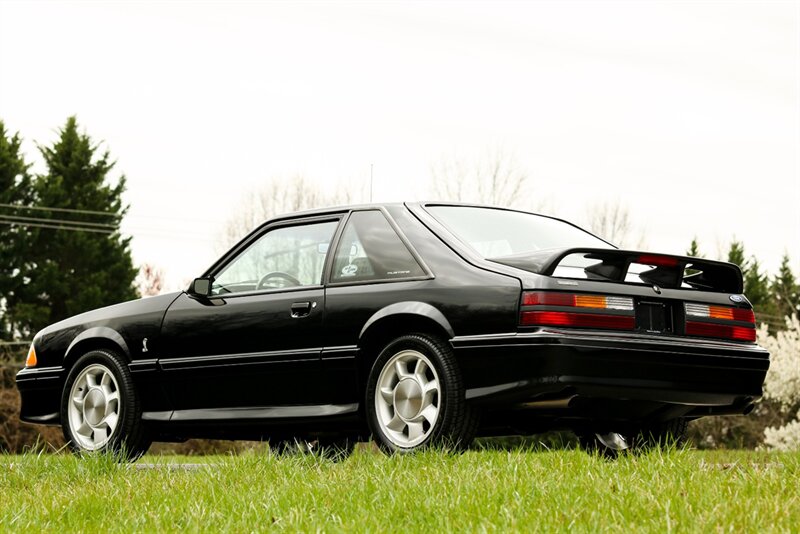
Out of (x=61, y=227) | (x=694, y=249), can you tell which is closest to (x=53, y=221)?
(x=61, y=227)

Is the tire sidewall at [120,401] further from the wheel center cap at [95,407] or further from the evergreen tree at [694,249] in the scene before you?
the evergreen tree at [694,249]

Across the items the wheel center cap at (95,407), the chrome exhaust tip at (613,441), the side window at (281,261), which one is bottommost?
the chrome exhaust tip at (613,441)

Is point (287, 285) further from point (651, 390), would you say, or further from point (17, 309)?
point (17, 309)

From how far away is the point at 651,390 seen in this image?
614 centimetres

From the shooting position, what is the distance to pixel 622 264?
6242 millimetres

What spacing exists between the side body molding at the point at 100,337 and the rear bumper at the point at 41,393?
0.72 ft

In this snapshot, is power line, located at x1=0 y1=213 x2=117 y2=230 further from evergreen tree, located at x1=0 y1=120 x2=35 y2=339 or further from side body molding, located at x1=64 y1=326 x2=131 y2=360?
side body molding, located at x1=64 y1=326 x2=131 y2=360

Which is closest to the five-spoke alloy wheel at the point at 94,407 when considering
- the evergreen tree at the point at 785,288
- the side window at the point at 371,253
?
the side window at the point at 371,253

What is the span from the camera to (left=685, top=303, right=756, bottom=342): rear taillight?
6.41 meters

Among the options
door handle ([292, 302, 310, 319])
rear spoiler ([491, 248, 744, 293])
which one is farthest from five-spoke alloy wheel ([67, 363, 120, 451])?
rear spoiler ([491, 248, 744, 293])

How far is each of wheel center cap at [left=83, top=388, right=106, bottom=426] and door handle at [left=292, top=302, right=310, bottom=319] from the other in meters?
1.89

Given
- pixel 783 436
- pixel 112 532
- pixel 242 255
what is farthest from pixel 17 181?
pixel 112 532

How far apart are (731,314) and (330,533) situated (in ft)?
10.9

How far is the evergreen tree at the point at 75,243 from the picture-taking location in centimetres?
4469
